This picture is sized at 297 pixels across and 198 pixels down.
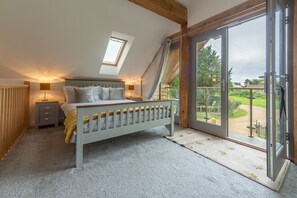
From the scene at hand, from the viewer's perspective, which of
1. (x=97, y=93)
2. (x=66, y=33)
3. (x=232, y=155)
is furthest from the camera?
(x=97, y=93)

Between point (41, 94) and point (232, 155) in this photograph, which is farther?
point (41, 94)

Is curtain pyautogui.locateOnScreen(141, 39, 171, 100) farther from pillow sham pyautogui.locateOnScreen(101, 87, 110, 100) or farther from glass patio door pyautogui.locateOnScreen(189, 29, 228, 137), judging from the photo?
pillow sham pyautogui.locateOnScreen(101, 87, 110, 100)

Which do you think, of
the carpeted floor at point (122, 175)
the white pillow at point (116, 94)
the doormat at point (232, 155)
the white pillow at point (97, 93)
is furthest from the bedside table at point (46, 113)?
the doormat at point (232, 155)

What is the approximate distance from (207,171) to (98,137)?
54.8 inches

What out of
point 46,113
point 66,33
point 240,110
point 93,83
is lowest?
point 46,113

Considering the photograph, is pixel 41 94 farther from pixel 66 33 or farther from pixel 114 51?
pixel 114 51

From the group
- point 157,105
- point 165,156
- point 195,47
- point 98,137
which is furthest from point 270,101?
point 195,47

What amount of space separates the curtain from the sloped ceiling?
0.33 m

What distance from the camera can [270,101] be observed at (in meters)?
1.35

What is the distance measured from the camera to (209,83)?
2.96m

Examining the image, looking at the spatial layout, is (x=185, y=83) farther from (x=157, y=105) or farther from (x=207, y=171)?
(x=207, y=171)

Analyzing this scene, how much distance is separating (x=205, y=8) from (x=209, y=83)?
1.50 m

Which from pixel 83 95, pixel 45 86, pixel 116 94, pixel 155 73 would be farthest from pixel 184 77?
pixel 45 86

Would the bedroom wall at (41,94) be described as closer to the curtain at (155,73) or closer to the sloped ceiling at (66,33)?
the sloped ceiling at (66,33)
